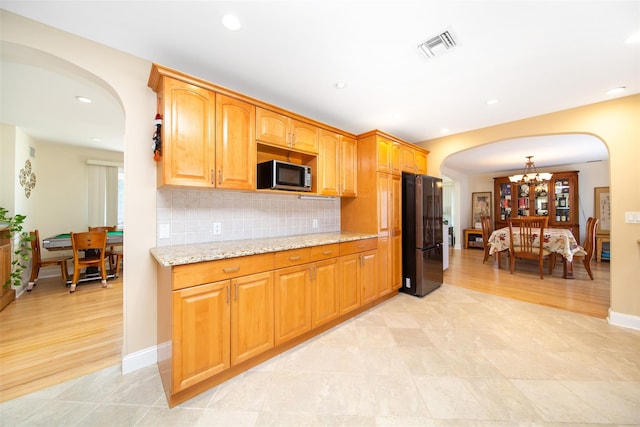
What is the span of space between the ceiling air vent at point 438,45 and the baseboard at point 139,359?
3178 mm

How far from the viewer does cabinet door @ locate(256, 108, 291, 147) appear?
214cm

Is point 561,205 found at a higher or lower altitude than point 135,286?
higher

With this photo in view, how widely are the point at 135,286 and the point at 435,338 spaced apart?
264cm

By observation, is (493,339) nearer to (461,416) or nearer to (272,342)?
(461,416)

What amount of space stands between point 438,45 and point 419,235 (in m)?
2.19

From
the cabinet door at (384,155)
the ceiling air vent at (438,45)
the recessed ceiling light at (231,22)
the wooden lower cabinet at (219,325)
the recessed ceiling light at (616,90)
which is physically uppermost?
the ceiling air vent at (438,45)

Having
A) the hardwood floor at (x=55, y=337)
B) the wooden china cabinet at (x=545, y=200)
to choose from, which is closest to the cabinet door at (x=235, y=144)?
the hardwood floor at (x=55, y=337)

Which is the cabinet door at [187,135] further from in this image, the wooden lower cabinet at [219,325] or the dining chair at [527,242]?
the dining chair at [527,242]

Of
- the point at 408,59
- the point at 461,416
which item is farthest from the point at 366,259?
the point at 408,59

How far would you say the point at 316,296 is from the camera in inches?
85.9

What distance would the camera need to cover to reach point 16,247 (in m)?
3.41

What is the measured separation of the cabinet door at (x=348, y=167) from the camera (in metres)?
2.92

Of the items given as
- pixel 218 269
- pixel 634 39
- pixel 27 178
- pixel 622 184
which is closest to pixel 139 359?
pixel 218 269

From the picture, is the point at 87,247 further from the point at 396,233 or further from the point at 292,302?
the point at 396,233
